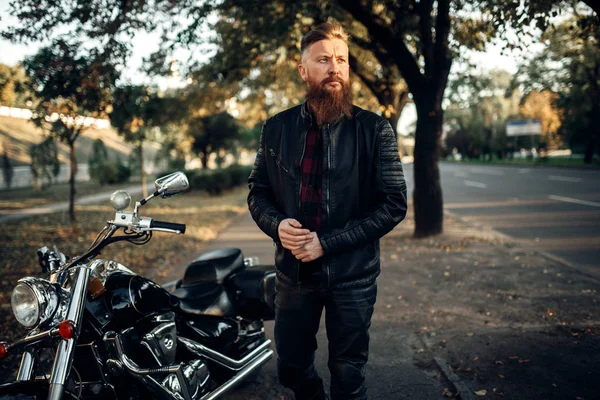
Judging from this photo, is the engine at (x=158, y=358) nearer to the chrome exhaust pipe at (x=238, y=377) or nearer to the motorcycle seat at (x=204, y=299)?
the chrome exhaust pipe at (x=238, y=377)

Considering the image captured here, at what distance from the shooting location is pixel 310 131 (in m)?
2.33

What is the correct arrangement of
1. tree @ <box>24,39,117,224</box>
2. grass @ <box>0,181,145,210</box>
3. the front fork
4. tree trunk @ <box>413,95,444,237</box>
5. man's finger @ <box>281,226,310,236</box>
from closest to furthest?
1. the front fork
2. man's finger @ <box>281,226,310,236</box>
3. tree @ <box>24,39,117,224</box>
4. tree trunk @ <box>413,95,444,237</box>
5. grass @ <box>0,181,145,210</box>

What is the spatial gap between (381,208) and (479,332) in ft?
9.06

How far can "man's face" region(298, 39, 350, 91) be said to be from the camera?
2223mm

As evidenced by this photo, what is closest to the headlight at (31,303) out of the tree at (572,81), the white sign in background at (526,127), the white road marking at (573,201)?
the white road marking at (573,201)

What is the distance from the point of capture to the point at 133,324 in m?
2.46

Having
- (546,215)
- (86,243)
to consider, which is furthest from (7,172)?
(546,215)

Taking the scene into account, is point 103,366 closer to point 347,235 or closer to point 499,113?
point 347,235

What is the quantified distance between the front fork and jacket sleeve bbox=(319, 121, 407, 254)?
1114 mm

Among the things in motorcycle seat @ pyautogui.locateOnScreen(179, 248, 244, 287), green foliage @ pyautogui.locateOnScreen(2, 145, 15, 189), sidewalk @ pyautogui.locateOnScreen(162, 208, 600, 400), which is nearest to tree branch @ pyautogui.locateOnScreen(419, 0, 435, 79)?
sidewalk @ pyautogui.locateOnScreen(162, 208, 600, 400)

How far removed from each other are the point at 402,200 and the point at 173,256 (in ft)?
22.2

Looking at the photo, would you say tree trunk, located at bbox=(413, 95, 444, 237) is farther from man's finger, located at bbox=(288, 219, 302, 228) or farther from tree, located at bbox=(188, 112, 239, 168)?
tree, located at bbox=(188, 112, 239, 168)

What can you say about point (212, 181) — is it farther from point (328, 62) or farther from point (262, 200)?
point (328, 62)

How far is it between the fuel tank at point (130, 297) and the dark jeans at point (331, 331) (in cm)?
69
